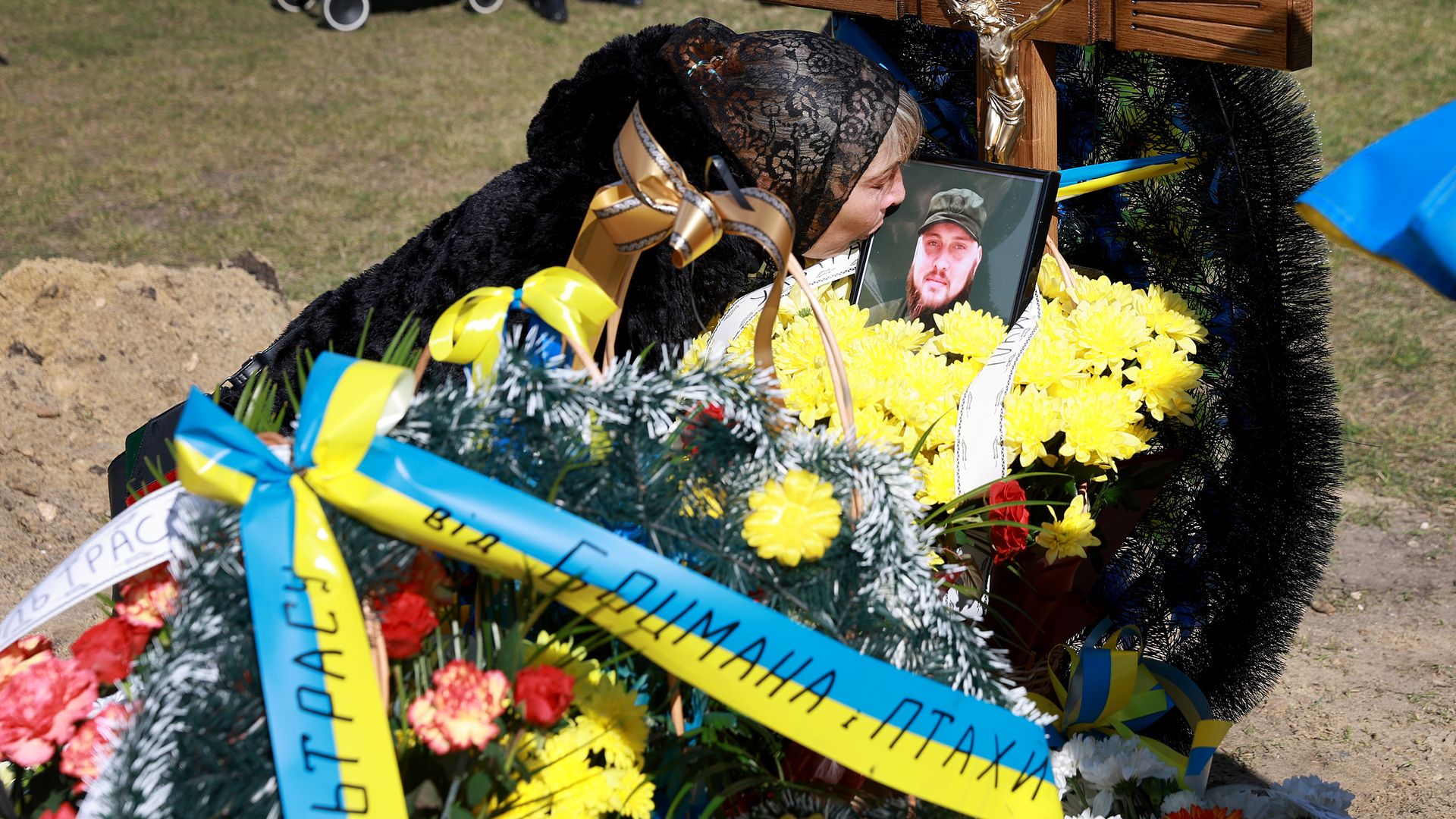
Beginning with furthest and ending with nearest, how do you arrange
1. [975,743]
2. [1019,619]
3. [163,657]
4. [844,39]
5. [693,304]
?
1. [844,39]
2. [693,304]
3. [1019,619]
4. [975,743]
5. [163,657]

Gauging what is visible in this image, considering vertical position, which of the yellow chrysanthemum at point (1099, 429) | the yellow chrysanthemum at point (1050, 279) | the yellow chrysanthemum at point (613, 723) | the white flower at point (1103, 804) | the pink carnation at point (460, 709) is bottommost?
the white flower at point (1103, 804)

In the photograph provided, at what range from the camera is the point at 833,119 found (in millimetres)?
1704

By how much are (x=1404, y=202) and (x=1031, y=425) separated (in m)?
0.66

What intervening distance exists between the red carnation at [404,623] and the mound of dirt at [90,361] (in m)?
2.37

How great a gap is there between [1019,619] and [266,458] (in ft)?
3.58

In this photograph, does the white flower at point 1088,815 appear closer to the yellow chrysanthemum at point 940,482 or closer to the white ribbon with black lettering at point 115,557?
the yellow chrysanthemum at point 940,482

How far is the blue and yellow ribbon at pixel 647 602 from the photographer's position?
3.14 feet

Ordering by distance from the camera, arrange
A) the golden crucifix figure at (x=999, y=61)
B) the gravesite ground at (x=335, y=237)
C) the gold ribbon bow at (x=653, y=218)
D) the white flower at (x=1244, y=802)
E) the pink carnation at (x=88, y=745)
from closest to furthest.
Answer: the pink carnation at (x=88, y=745) → the gold ribbon bow at (x=653, y=218) → the white flower at (x=1244, y=802) → the golden crucifix figure at (x=999, y=61) → the gravesite ground at (x=335, y=237)

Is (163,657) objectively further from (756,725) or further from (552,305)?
(756,725)

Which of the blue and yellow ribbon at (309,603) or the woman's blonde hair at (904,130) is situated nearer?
the blue and yellow ribbon at (309,603)

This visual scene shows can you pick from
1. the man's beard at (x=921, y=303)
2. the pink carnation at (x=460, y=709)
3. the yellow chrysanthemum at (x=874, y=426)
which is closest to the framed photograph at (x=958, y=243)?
the man's beard at (x=921, y=303)

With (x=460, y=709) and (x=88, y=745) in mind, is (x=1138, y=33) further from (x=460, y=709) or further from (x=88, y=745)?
(x=88, y=745)

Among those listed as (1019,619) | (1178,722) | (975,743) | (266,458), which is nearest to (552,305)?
(266,458)

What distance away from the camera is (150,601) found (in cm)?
100
